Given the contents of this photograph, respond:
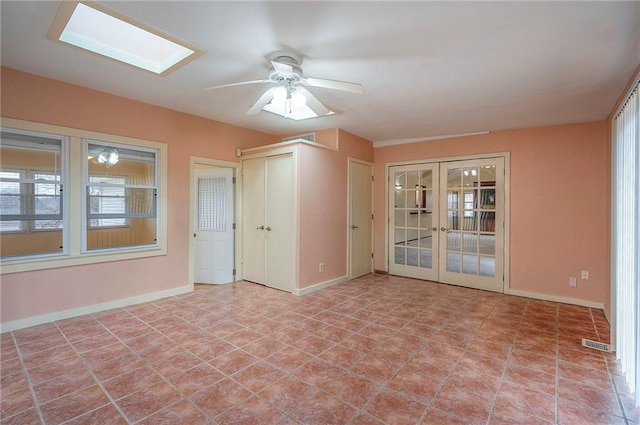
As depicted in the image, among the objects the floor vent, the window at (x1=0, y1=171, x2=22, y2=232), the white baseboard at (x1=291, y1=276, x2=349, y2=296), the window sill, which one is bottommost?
the floor vent

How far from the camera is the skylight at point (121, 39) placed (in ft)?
7.24

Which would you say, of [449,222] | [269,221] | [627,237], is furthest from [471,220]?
[269,221]

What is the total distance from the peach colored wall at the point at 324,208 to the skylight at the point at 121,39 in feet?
6.53

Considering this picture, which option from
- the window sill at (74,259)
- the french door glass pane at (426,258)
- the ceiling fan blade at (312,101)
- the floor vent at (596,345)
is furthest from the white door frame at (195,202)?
the floor vent at (596,345)

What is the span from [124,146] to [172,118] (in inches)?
28.1

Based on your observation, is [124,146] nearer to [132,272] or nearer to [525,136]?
[132,272]

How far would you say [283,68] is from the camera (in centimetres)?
243

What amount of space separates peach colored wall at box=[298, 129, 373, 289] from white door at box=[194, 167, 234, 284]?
1.36m

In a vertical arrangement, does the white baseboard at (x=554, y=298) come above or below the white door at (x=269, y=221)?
below

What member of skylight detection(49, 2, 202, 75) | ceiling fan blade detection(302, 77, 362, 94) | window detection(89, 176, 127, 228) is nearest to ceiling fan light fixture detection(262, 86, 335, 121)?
ceiling fan blade detection(302, 77, 362, 94)

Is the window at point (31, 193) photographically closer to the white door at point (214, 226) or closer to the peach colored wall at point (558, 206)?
the white door at point (214, 226)

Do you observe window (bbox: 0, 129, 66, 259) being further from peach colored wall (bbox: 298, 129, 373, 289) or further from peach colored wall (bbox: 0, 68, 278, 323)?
peach colored wall (bbox: 298, 129, 373, 289)

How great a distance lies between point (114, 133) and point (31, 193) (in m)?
1.03

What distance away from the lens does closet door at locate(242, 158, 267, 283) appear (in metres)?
4.75
